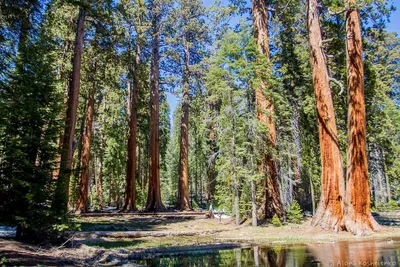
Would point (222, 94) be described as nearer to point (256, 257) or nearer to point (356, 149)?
point (356, 149)

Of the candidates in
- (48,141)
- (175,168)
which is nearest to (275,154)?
(48,141)

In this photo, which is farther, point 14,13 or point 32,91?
point 14,13

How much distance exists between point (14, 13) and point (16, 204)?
549 cm

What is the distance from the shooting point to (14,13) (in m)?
9.16

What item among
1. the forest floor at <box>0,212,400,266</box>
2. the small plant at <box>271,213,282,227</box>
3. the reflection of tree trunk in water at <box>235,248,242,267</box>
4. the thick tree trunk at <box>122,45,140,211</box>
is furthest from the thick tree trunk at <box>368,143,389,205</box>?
the reflection of tree trunk in water at <box>235,248,242,267</box>

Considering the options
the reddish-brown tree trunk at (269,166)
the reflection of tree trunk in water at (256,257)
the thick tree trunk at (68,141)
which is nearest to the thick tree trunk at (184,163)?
the reddish-brown tree trunk at (269,166)

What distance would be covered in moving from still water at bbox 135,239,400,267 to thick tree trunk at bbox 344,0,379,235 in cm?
196

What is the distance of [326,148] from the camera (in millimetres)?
11977

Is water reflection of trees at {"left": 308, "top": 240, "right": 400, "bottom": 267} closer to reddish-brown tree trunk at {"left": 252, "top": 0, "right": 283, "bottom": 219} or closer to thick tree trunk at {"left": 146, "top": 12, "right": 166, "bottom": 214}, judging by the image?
→ reddish-brown tree trunk at {"left": 252, "top": 0, "right": 283, "bottom": 219}

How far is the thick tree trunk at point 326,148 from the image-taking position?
1130 centimetres

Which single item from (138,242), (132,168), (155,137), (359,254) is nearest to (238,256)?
(359,254)

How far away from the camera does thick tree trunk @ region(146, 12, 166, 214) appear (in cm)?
2400

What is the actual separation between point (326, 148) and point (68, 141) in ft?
31.3

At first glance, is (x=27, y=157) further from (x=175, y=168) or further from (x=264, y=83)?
(x=175, y=168)
